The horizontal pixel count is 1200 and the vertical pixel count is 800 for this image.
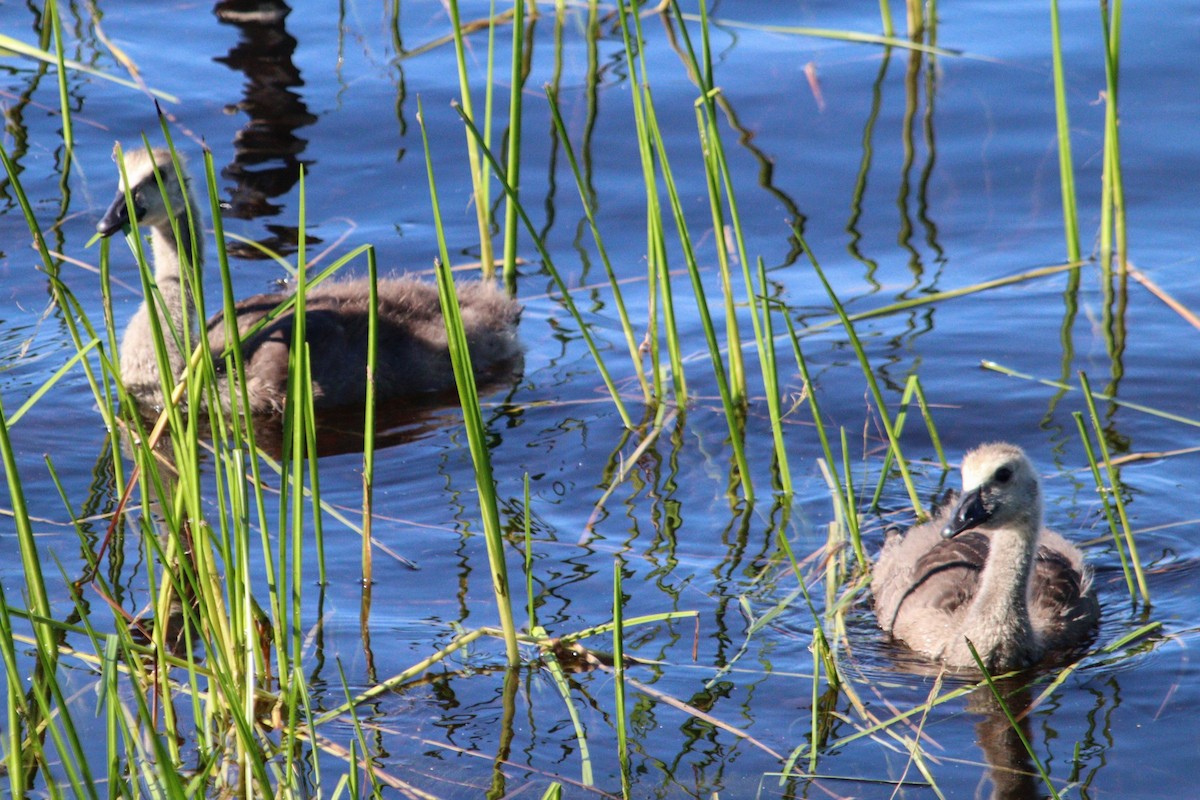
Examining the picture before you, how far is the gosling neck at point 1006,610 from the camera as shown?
513cm

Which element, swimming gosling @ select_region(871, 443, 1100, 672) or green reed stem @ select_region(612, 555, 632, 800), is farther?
swimming gosling @ select_region(871, 443, 1100, 672)

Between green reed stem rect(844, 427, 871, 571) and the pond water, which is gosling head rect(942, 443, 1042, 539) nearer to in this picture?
green reed stem rect(844, 427, 871, 571)

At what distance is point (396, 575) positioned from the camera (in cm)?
562

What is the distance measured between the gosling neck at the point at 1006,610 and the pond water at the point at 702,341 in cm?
21

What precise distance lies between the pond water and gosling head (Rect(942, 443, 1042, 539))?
0.51 meters

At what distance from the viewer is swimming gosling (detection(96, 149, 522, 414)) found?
7.12 metres

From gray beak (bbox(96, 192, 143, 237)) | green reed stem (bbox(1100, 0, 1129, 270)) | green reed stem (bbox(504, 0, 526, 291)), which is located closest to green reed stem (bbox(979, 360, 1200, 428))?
green reed stem (bbox(1100, 0, 1129, 270))

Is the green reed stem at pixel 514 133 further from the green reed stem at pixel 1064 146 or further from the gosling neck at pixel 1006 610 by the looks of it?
the green reed stem at pixel 1064 146

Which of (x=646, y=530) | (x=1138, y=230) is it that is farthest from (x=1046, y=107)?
(x=646, y=530)

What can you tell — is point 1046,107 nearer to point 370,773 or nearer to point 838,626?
point 838,626

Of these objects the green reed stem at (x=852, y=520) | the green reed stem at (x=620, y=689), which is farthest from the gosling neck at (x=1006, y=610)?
the green reed stem at (x=620, y=689)

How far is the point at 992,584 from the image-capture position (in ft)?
17.1

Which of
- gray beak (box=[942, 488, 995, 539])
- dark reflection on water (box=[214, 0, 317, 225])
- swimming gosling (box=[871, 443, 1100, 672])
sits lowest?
swimming gosling (box=[871, 443, 1100, 672])

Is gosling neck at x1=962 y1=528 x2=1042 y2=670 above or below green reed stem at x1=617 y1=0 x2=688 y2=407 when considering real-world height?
below
